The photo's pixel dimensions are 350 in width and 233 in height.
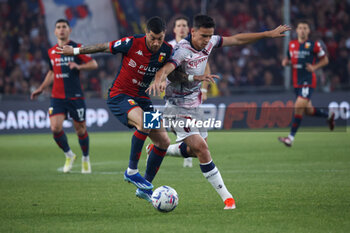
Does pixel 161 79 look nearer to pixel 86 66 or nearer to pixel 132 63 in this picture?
pixel 132 63

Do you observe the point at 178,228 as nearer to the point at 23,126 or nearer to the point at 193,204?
the point at 193,204

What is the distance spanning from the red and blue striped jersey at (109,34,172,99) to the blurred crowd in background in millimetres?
13169

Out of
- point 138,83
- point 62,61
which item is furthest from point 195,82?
point 62,61

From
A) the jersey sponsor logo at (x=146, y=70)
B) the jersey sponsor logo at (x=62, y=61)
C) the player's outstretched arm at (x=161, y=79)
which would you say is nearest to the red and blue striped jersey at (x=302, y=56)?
the jersey sponsor logo at (x=62, y=61)

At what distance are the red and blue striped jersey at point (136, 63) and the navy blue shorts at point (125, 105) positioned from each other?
0.06 meters

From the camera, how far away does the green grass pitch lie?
562 centimetres

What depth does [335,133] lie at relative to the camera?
1811cm

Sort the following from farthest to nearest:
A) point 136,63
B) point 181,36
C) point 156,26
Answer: point 181,36
point 136,63
point 156,26

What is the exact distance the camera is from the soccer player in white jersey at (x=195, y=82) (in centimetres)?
650

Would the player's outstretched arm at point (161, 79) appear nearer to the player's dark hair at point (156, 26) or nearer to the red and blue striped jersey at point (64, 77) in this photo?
the player's dark hair at point (156, 26)

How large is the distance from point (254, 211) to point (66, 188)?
3.14 metres

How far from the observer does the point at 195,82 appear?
713 cm

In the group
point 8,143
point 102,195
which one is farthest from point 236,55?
point 102,195

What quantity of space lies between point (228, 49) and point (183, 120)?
17867 millimetres
